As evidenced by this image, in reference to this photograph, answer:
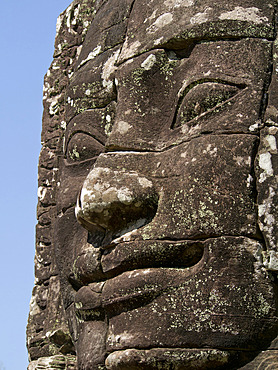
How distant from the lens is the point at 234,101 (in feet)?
13.5

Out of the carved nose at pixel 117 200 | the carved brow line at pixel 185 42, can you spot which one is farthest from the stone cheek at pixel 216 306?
the carved brow line at pixel 185 42

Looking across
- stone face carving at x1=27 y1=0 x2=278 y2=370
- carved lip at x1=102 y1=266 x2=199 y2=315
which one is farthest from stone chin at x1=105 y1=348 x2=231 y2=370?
carved lip at x1=102 y1=266 x2=199 y2=315

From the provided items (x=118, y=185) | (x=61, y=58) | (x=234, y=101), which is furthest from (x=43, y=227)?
(x=234, y=101)

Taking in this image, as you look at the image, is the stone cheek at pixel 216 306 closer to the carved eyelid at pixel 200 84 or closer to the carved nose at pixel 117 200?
the carved nose at pixel 117 200

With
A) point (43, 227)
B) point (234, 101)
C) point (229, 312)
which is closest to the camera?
point (229, 312)

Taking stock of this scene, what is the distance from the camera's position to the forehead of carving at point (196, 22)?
4258mm

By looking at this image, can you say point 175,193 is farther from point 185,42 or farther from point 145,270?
point 185,42

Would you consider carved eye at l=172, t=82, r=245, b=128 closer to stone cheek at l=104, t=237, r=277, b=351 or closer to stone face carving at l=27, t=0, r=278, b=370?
stone face carving at l=27, t=0, r=278, b=370

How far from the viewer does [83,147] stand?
4.81 metres

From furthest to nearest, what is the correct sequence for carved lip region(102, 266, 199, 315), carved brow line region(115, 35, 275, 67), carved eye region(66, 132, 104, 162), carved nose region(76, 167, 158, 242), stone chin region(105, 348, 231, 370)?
carved eye region(66, 132, 104, 162) → carved brow line region(115, 35, 275, 67) → carved nose region(76, 167, 158, 242) → carved lip region(102, 266, 199, 315) → stone chin region(105, 348, 231, 370)

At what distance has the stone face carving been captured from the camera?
3.82 m

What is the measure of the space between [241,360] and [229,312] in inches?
10.4

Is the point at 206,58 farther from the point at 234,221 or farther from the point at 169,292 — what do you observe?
the point at 169,292

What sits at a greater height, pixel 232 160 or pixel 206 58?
pixel 206 58
